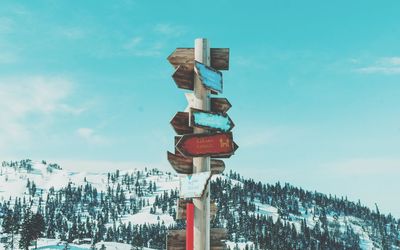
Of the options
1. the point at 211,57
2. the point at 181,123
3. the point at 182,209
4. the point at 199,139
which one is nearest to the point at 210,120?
the point at 199,139

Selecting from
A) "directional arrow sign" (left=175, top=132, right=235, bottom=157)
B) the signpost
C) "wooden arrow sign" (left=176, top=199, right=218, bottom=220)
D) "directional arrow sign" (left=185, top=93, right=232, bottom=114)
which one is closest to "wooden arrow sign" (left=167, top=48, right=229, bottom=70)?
the signpost

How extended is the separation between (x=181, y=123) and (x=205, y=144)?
0.47 m

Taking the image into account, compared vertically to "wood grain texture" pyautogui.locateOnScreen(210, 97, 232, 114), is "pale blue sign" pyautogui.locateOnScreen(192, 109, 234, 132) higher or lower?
lower

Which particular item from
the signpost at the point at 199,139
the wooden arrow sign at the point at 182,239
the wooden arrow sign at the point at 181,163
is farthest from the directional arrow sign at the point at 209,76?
the wooden arrow sign at the point at 182,239

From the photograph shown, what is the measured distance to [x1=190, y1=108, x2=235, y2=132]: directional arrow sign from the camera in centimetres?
547

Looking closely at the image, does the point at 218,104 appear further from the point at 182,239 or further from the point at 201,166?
the point at 182,239

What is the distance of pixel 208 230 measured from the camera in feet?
17.7

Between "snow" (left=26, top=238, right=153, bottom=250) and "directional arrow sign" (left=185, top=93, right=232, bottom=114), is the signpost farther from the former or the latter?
"snow" (left=26, top=238, right=153, bottom=250)

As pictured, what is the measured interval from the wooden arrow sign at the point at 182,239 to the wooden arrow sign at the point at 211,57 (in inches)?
87.6

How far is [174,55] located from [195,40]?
1.15ft

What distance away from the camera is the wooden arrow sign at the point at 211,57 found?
5.89 metres

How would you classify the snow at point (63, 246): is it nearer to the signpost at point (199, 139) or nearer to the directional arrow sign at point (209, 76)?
the signpost at point (199, 139)

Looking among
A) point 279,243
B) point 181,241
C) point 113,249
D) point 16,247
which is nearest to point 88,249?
point 113,249

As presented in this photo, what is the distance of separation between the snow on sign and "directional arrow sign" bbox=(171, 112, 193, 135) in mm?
608
